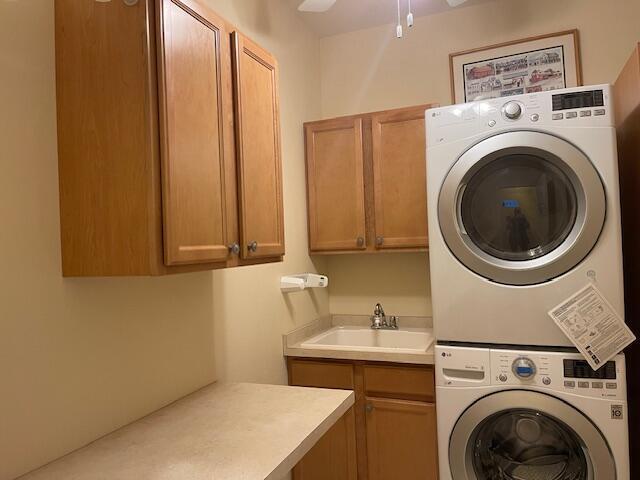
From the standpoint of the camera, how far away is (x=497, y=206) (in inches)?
78.7

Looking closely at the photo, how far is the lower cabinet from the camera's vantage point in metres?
2.15

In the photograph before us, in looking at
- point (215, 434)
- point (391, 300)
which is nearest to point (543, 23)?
point (391, 300)

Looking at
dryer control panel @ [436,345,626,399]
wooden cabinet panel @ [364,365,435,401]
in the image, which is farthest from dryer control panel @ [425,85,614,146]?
wooden cabinet panel @ [364,365,435,401]

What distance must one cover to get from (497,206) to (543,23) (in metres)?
1.36

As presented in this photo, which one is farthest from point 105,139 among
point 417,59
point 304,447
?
point 417,59

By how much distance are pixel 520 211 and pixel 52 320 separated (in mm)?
1805

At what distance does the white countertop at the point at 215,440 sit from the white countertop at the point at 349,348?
0.64 m

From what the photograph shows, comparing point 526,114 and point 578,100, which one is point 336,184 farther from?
point 578,100

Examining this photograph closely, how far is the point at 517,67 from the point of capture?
264 cm

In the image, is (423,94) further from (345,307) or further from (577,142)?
(345,307)

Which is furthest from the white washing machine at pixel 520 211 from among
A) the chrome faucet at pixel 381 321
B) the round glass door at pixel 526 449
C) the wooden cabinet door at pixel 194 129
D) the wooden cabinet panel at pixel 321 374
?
the wooden cabinet door at pixel 194 129

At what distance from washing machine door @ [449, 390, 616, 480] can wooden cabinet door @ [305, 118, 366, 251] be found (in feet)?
3.68

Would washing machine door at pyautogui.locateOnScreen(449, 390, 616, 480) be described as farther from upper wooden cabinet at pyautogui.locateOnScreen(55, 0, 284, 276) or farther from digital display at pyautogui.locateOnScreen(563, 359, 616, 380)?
upper wooden cabinet at pyautogui.locateOnScreen(55, 0, 284, 276)

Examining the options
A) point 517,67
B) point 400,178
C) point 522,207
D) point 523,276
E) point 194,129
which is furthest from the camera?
point 517,67
